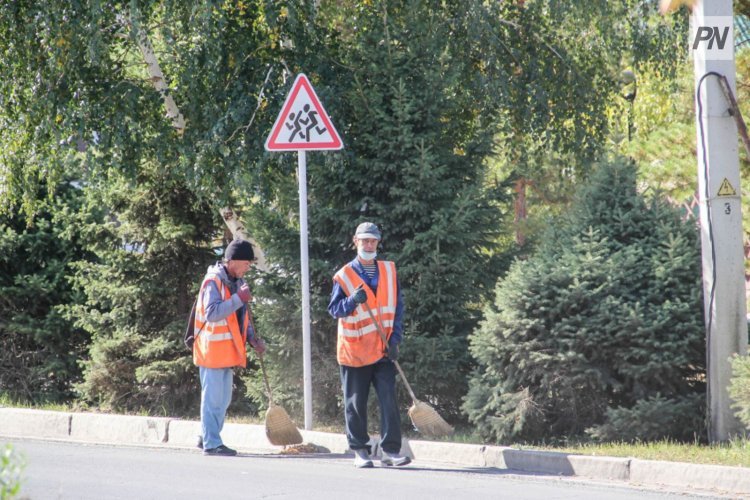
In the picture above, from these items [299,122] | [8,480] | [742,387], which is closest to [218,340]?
[299,122]

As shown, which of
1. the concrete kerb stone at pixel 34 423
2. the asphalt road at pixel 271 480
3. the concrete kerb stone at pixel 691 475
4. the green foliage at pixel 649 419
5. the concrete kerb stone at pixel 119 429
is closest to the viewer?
the asphalt road at pixel 271 480

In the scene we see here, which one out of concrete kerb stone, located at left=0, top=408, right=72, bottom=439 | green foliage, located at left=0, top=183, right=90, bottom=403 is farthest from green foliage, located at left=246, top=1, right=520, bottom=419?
green foliage, located at left=0, top=183, right=90, bottom=403

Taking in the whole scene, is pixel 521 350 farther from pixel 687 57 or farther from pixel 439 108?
pixel 687 57

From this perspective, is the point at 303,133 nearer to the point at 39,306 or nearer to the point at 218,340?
the point at 218,340

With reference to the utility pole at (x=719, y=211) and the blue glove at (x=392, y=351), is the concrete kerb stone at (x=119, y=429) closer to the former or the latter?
the blue glove at (x=392, y=351)

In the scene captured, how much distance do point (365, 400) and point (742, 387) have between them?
2.76 m

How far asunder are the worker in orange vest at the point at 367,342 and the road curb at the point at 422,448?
1.79ft

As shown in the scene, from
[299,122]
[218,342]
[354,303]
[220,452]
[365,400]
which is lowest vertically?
[220,452]

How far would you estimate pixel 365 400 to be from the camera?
8805 millimetres

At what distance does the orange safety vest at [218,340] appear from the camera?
915 centimetres

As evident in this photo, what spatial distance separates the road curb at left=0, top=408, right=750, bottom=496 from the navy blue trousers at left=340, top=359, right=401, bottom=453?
530mm

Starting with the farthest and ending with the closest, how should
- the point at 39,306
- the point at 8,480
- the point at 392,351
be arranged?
the point at 39,306, the point at 392,351, the point at 8,480

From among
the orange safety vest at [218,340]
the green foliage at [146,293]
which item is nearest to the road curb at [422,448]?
the orange safety vest at [218,340]

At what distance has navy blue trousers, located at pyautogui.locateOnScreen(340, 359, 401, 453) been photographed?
8625 millimetres
